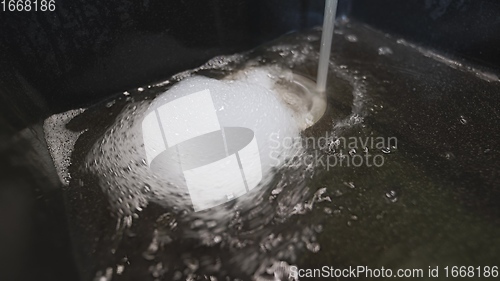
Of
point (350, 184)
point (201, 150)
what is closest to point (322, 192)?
point (350, 184)

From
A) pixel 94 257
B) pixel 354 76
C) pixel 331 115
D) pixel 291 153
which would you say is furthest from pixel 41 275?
pixel 354 76

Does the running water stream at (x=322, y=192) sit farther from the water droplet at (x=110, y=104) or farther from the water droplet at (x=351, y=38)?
the water droplet at (x=351, y=38)

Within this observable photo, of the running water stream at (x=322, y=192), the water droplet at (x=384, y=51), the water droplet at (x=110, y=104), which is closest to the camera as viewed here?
the running water stream at (x=322, y=192)

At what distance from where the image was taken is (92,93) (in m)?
0.72

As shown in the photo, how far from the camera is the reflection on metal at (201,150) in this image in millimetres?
566

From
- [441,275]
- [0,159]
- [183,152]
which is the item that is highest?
[0,159]

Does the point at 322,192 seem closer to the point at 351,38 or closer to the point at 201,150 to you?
the point at 201,150

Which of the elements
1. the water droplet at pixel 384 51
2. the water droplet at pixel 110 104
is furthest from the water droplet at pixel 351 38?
the water droplet at pixel 110 104

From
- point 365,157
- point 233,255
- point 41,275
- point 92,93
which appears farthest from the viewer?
point 92,93

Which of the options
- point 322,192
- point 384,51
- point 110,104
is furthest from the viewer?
point 384,51

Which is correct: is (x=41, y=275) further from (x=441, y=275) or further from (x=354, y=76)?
(x=354, y=76)

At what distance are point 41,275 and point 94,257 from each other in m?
0.10

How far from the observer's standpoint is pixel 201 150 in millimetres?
618

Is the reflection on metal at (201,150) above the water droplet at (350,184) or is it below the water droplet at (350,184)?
above
